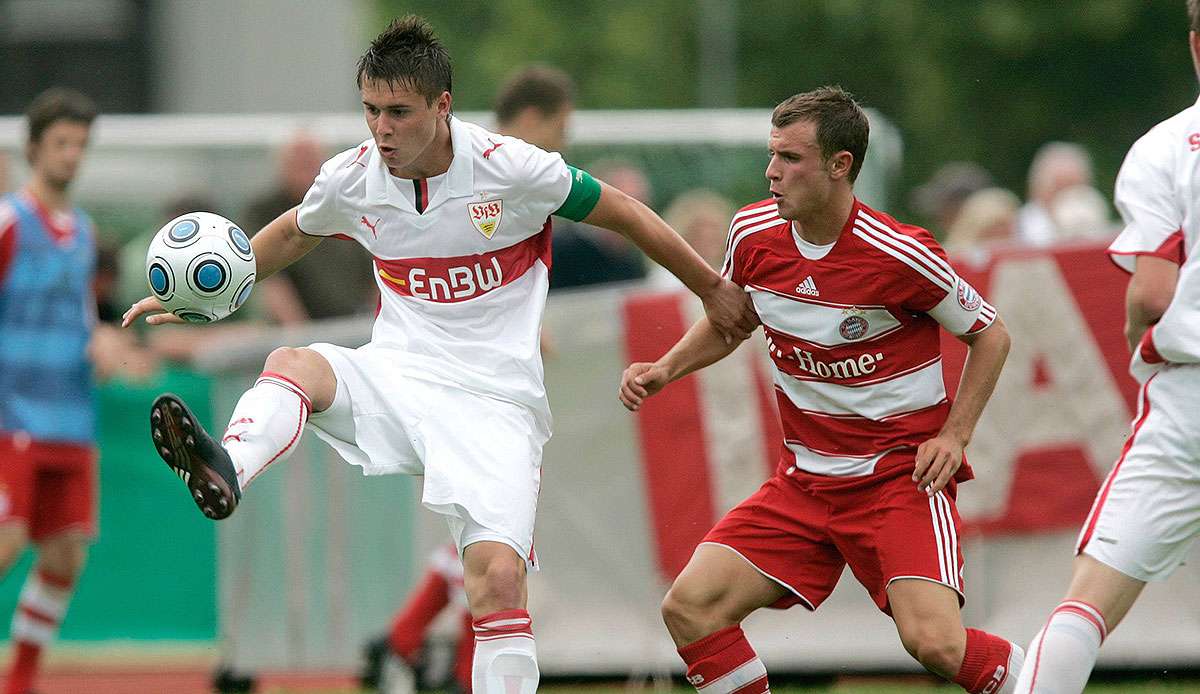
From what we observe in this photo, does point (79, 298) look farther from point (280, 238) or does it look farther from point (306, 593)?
point (280, 238)

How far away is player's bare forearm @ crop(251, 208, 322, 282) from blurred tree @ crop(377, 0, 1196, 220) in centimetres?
2849

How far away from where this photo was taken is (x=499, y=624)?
5465 mm

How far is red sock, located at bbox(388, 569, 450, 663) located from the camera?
8336 mm

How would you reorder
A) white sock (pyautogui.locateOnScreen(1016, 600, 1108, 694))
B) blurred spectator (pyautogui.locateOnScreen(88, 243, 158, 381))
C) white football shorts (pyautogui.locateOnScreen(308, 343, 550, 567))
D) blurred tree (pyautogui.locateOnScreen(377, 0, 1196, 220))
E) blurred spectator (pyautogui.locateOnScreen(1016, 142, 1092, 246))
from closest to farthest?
white sock (pyautogui.locateOnScreen(1016, 600, 1108, 694)) < white football shorts (pyautogui.locateOnScreen(308, 343, 550, 567)) < blurred spectator (pyautogui.locateOnScreen(88, 243, 158, 381)) < blurred spectator (pyautogui.locateOnScreen(1016, 142, 1092, 246)) < blurred tree (pyautogui.locateOnScreen(377, 0, 1196, 220))

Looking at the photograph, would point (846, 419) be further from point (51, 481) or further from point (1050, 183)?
point (1050, 183)

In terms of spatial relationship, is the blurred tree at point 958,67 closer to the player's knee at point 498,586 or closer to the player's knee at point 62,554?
the player's knee at point 62,554

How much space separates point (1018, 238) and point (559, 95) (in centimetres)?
590

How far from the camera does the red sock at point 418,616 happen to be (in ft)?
27.3

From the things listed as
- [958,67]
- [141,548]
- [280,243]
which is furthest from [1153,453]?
[958,67]

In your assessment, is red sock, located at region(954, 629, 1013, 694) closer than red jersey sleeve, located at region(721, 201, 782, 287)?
Yes

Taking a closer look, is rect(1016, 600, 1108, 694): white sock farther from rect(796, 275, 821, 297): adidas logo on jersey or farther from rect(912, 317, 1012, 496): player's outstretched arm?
rect(796, 275, 821, 297): adidas logo on jersey

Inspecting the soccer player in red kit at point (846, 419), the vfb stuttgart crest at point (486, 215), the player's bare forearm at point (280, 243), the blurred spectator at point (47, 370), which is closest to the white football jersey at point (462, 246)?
the vfb stuttgart crest at point (486, 215)

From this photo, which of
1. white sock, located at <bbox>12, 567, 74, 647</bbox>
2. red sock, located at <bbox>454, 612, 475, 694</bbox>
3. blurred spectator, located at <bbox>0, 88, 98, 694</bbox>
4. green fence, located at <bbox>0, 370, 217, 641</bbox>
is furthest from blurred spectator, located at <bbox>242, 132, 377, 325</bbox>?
red sock, located at <bbox>454, 612, 475, 694</bbox>

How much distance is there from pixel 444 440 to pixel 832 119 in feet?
5.34
